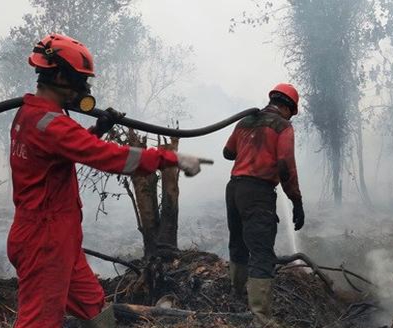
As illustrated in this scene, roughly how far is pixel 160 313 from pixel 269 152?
1.70 metres

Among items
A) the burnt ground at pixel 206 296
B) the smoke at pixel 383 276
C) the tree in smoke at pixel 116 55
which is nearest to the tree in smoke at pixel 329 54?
the smoke at pixel 383 276

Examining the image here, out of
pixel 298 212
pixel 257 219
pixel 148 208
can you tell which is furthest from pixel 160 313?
pixel 148 208

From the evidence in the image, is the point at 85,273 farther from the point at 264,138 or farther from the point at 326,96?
the point at 326,96

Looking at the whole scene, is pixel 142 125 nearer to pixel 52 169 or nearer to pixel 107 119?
pixel 107 119

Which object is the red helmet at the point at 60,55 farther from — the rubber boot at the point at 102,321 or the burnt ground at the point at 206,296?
the burnt ground at the point at 206,296

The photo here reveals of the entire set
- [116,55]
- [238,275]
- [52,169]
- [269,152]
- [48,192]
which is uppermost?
[116,55]

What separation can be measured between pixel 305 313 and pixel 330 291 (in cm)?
101

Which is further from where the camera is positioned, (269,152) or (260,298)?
(269,152)

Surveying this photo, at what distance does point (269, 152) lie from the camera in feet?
14.7

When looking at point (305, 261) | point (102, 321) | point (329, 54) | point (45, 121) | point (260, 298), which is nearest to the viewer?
point (45, 121)

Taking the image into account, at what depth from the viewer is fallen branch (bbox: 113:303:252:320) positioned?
4266mm

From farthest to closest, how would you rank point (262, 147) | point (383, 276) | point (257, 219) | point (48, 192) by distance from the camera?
point (383, 276) → point (262, 147) → point (257, 219) → point (48, 192)

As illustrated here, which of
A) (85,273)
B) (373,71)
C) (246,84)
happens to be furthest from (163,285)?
(246,84)

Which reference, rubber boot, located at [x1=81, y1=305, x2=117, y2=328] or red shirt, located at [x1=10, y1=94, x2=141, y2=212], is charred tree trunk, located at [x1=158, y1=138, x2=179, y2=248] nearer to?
rubber boot, located at [x1=81, y1=305, x2=117, y2=328]
